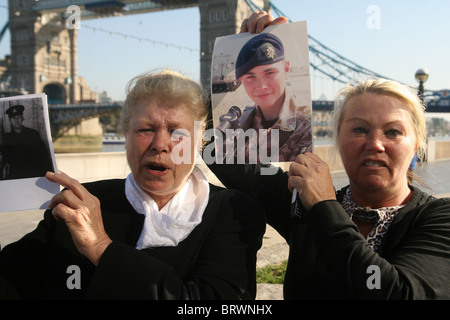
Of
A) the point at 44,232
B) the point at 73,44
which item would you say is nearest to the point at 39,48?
the point at 73,44

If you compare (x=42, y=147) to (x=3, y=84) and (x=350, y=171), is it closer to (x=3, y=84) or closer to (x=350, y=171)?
(x=350, y=171)

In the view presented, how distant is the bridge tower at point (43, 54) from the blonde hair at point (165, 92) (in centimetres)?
7061

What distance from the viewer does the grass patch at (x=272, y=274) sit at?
373cm

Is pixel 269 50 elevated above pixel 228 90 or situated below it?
above

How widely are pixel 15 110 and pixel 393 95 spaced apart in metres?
1.26

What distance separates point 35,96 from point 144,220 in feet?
1.77

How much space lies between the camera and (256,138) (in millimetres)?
1733

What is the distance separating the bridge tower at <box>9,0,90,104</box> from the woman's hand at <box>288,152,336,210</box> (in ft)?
233

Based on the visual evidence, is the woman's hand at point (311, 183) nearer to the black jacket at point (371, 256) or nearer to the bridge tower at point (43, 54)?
the black jacket at point (371, 256)

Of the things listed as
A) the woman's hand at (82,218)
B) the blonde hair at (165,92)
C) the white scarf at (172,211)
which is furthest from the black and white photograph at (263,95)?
the woman's hand at (82,218)

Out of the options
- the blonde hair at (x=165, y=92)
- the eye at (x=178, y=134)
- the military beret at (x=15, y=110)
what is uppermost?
the blonde hair at (x=165, y=92)

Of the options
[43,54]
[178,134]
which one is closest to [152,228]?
[178,134]

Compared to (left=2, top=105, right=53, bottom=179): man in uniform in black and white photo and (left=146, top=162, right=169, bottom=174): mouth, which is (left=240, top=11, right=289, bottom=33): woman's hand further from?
(left=2, top=105, right=53, bottom=179): man in uniform in black and white photo
